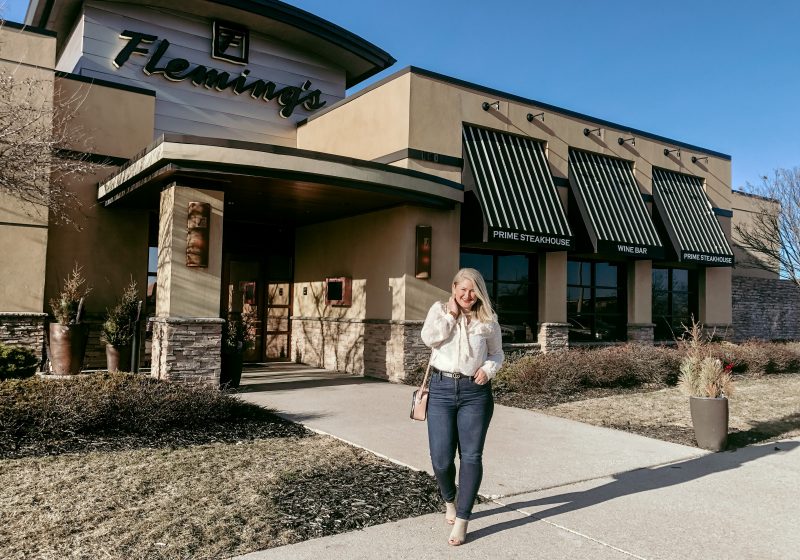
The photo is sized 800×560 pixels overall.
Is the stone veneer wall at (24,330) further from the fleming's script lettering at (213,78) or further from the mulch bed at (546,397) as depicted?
the mulch bed at (546,397)

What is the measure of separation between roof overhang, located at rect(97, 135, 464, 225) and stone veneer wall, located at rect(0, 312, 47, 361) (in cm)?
275

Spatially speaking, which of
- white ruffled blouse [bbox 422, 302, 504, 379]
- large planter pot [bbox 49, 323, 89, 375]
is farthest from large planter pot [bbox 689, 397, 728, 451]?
large planter pot [bbox 49, 323, 89, 375]

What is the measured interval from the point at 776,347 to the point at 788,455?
461 inches

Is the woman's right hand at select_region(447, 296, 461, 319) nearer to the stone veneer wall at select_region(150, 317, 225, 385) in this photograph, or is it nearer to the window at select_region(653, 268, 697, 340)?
the stone veneer wall at select_region(150, 317, 225, 385)

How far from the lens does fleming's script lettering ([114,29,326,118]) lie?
15711 millimetres

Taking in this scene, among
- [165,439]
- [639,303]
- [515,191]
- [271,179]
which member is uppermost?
[515,191]

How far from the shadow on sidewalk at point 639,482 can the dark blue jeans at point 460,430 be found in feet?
1.40

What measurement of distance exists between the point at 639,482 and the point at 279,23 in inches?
615

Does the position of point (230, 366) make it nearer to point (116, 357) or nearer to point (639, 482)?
point (116, 357)

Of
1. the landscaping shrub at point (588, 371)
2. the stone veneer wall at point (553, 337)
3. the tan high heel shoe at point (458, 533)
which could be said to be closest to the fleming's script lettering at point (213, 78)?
the stone veneer wall at point (553, 337)

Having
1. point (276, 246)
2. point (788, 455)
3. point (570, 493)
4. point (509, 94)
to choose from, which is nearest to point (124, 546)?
point (570, 493)

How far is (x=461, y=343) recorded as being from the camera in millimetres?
4535

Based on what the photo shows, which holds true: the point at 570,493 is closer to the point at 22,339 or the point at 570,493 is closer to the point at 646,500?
the point at 646,500

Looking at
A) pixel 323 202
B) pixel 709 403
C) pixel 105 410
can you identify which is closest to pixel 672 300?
pixel 323 202
